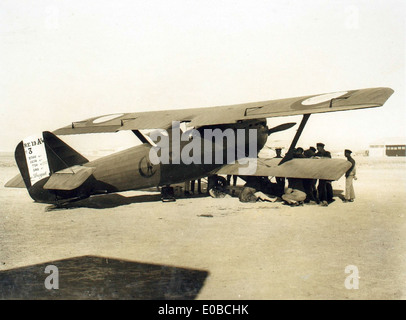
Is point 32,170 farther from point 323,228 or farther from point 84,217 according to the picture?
point 323,228

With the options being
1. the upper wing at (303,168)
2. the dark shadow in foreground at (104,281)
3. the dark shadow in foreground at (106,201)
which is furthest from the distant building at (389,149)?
the dark shadow in foreground at (104,281)

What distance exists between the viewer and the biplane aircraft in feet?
29.0

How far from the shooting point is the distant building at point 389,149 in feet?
171

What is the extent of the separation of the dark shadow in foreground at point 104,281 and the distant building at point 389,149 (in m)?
53.4

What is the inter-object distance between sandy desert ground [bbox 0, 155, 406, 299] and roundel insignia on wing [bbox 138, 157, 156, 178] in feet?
3.17

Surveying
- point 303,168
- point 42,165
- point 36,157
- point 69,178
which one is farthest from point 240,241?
point 36,157

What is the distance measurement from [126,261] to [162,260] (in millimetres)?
522

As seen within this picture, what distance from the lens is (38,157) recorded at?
29.9 ft

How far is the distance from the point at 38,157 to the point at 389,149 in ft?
179

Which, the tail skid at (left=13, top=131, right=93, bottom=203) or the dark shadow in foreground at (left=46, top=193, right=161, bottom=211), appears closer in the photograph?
the tail skid at (left=13, top=131, right=93, bottom=203)

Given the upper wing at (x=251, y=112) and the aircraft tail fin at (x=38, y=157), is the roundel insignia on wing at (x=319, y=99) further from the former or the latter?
the aircraft tail fin at (x=38, y=157)

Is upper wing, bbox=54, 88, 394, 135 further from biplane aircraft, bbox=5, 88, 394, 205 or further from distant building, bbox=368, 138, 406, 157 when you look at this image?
distant building, bbox=368, 138, 406, 157

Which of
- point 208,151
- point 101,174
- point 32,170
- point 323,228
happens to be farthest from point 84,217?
point 323,228

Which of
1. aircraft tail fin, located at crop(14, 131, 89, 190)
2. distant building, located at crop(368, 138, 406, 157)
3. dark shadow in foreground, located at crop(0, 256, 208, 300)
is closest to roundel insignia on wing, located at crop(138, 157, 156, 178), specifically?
aircraft tail fin, located at crop(14, 131, 89, 190)
